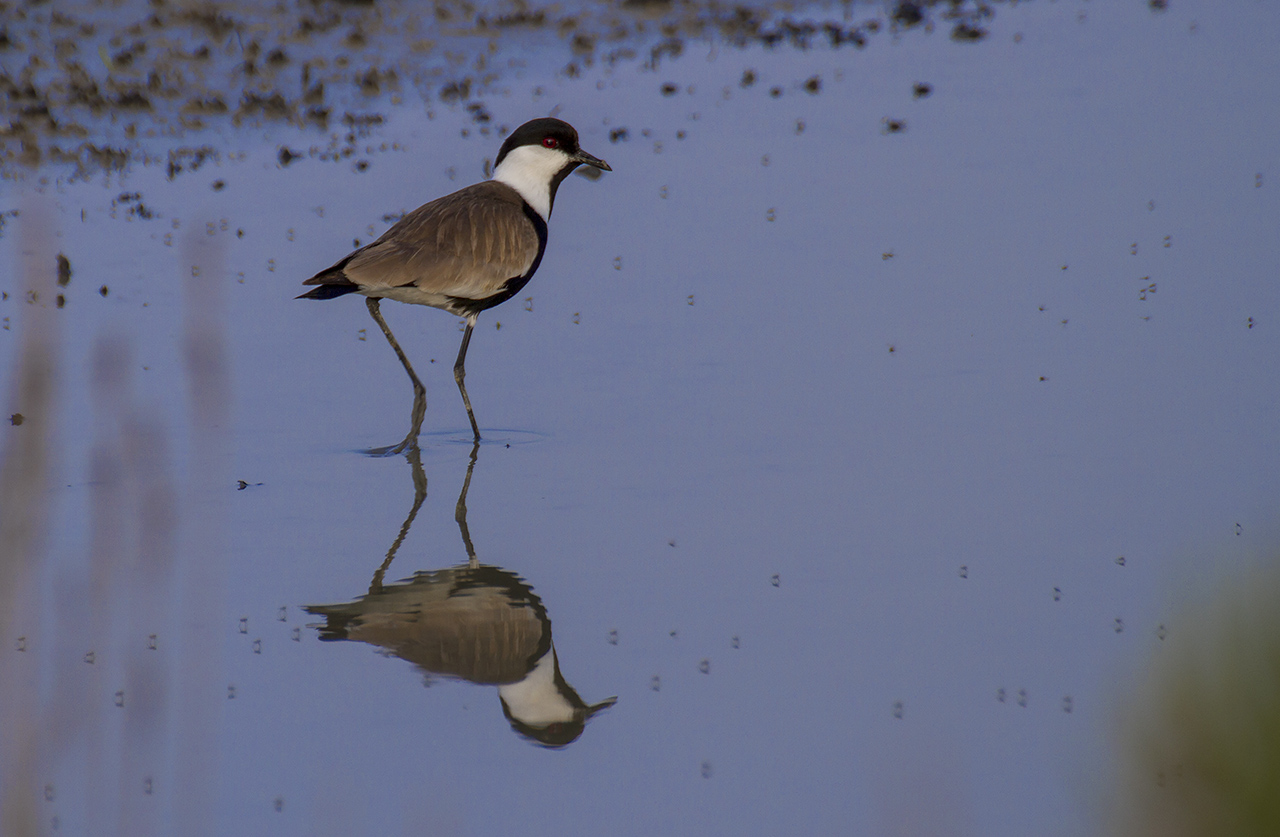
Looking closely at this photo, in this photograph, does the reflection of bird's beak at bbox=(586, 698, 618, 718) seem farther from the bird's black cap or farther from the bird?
the bird's black cap

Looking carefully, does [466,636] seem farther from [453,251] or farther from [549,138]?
[549,138]

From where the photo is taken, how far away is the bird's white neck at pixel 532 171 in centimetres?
957

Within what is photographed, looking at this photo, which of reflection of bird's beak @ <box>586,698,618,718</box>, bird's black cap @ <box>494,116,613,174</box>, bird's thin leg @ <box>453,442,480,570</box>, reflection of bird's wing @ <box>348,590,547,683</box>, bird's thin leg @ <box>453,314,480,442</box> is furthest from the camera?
bird's black cap @ <box>494,116,613,174</box>

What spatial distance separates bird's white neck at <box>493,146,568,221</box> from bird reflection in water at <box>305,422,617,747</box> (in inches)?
135

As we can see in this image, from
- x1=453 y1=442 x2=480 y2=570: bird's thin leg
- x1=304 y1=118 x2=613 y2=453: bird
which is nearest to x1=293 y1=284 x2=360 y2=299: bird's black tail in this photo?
x1=304 y1=118 x2=613 y2=453: bird

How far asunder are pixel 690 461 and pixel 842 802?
3.18 m

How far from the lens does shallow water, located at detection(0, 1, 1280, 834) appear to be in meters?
4.86

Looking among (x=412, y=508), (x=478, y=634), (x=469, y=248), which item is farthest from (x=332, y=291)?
(x=478, y=634)

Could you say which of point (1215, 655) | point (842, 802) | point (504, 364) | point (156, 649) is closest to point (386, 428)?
point (504, 364)

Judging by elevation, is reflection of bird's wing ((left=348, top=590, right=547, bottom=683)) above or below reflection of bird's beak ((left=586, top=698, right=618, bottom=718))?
above

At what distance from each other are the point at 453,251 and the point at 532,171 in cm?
109

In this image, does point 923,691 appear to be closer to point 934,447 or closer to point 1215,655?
point 1215,655

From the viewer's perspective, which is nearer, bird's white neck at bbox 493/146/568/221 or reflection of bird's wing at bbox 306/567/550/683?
reflection of bird's wing at bbox 306/567/550/683

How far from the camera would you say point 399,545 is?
6957 mm
